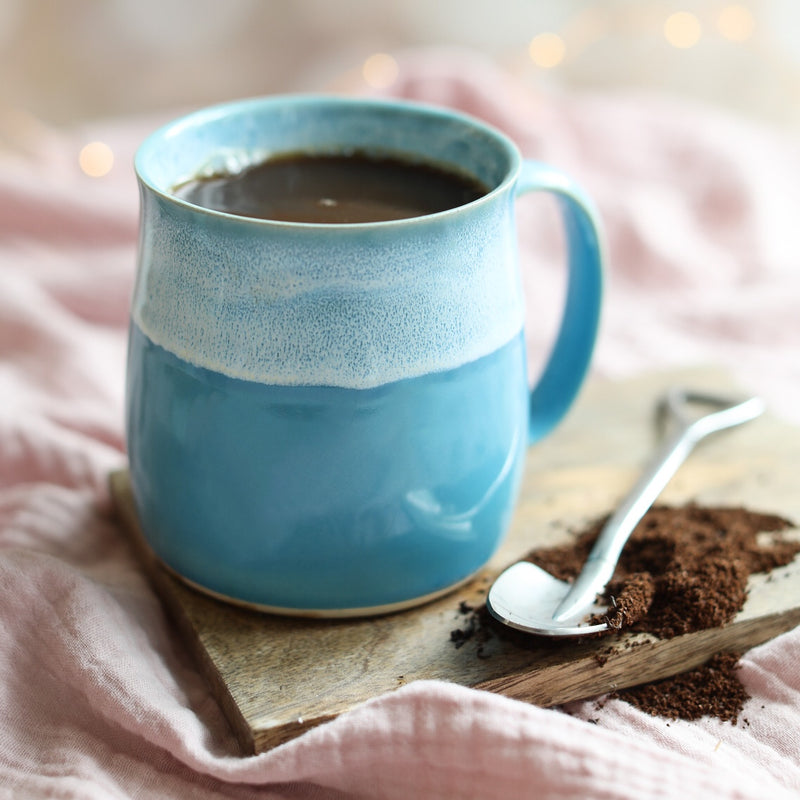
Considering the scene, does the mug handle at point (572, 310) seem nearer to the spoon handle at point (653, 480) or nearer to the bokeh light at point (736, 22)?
the spoon handle at point (653, 480)

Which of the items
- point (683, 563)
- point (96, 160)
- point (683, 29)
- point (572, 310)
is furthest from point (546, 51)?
point (683, 563)

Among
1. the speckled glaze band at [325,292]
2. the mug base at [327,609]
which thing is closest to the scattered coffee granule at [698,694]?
the mug base at [327,609]

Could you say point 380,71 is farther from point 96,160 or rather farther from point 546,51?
point 96,160

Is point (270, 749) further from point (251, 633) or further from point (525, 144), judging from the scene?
point (525, 144)

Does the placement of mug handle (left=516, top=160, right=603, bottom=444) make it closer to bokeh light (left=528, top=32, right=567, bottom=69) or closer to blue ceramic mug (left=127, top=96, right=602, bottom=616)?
blue ceramic mug (left=127, top=96, right=602, bottom=616)

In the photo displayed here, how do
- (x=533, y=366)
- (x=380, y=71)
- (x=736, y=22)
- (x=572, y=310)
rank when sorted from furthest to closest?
(x=736, y=22) < (x=380, y=71) < (x=533, y=366) < (x=572, y=310)

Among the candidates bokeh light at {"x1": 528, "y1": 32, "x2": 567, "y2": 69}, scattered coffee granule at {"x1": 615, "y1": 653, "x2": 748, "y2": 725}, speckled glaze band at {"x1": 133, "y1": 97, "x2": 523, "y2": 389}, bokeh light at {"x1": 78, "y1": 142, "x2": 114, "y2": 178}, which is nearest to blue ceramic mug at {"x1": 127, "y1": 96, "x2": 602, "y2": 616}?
speckled glaze band at {"x1": 133, "y1": 97, "x2": 523, "y2": 389}
